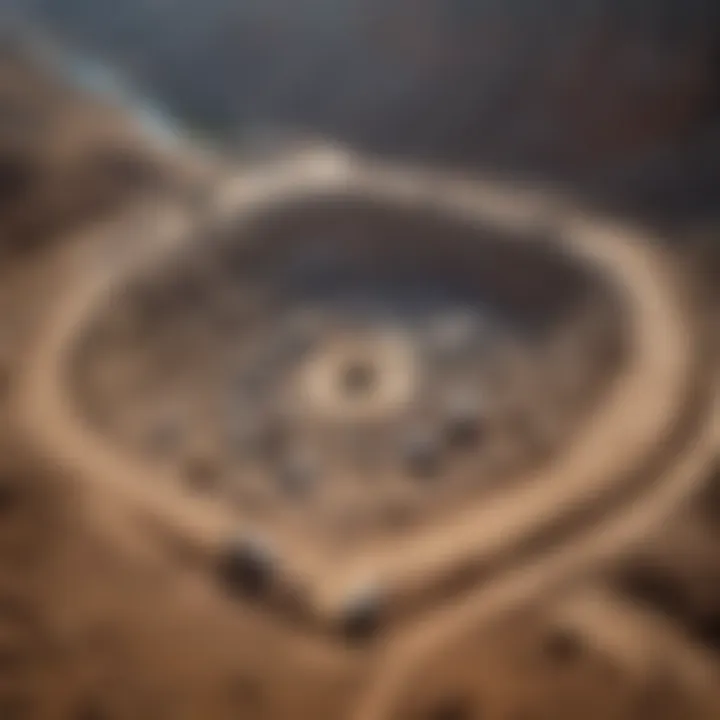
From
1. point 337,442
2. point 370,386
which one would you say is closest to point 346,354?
point 370,386

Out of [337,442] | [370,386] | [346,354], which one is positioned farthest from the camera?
[346,354]

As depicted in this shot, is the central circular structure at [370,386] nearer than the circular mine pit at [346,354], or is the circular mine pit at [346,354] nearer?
the central circular structure at [370,386]

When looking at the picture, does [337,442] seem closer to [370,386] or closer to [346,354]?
[370,386]

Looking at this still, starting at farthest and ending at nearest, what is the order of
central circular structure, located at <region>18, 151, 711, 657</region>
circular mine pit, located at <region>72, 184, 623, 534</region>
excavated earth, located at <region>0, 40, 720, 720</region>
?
circular mine pit, located at <region>72, 184, 623, 534</region> → central circular structure, located at <region>18, 151, 711, 657</region> → excavated earth, located at <region>0, 40, 720, 720</region>

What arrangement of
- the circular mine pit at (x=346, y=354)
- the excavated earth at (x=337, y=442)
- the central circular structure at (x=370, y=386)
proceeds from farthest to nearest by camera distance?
the circular mine pit at (x=346, y=354) → the central circular structure at (x=370, y=386) → the excavated earth at (x=337, y=442)

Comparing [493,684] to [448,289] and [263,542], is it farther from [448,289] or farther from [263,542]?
[448,289]

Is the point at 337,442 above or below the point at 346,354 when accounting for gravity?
below

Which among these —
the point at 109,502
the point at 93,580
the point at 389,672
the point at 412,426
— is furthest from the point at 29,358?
the point at 389,672

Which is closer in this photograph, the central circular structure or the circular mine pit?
the central circular structure

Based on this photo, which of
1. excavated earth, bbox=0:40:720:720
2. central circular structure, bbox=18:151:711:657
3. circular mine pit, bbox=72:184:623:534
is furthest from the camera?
circular mine pit, bbox=72:184:623:534
